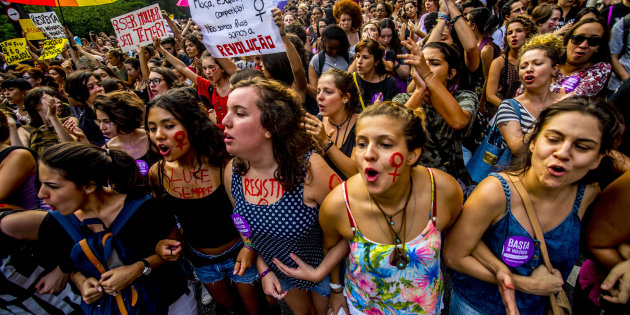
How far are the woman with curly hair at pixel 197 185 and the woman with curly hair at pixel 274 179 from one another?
27cm

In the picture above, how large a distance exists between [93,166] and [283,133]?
1.14 m

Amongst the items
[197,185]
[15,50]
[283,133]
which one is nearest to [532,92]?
[283,133]

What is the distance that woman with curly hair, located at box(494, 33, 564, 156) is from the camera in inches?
90.3

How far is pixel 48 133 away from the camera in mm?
3680

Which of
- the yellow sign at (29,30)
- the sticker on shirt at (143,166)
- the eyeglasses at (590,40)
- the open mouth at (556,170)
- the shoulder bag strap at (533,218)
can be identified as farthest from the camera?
the yellow sign at (29,30)

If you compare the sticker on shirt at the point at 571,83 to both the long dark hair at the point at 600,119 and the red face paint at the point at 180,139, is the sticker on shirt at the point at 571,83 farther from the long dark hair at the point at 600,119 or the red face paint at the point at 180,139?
the red face paint at the point at 180,139

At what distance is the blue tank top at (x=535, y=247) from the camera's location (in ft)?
5.04

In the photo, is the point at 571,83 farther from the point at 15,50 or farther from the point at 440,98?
the point at 15,50

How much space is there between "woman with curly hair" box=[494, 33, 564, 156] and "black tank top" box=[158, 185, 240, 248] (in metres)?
2.16

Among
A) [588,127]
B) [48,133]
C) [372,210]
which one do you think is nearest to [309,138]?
[372,210]

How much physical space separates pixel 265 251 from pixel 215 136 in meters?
0.95

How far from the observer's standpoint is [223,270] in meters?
2.44

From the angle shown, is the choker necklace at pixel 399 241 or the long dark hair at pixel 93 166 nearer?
the choker necklace at pixel 399 241

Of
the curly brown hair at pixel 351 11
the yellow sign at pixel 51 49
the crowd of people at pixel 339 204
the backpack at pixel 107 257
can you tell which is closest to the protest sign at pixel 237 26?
the crowd of people at pixel 339 204
